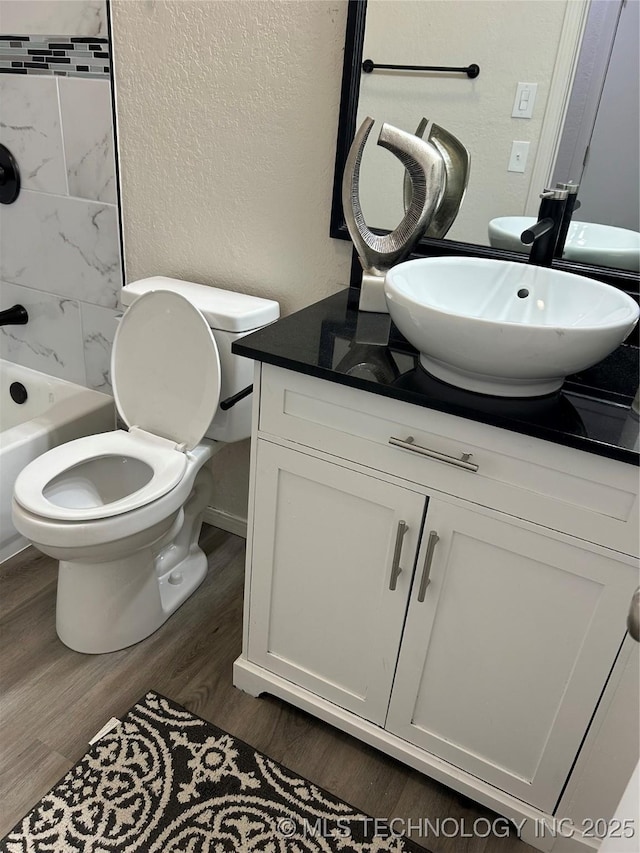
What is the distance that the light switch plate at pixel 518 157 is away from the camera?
4.49ft

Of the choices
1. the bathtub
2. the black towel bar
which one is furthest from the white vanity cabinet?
the bathtub

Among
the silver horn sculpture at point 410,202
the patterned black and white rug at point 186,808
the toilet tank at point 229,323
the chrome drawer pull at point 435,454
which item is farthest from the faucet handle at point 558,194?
the patterned black and white rug at point 186,808

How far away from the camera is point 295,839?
4.25 ft

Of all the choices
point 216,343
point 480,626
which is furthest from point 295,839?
point 216,343

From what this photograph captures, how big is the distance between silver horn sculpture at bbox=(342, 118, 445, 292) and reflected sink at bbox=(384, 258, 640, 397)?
14 cm

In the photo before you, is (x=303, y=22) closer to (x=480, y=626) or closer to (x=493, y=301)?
(x=493, y=301)

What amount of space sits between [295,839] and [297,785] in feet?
0.36

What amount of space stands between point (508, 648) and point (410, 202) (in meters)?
0.98

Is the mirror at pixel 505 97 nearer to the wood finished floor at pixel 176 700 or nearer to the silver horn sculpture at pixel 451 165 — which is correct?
the silver horn sculpture at pixel 451 165

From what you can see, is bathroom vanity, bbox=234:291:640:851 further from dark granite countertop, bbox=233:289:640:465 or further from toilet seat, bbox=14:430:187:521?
toilet seat, bbox=14:430:187:521

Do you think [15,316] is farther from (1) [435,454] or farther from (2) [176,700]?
(1) [435,454]

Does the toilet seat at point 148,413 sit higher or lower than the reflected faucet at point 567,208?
lower

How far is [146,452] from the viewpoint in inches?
65.9

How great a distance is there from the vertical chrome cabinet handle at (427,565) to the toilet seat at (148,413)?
668mm
